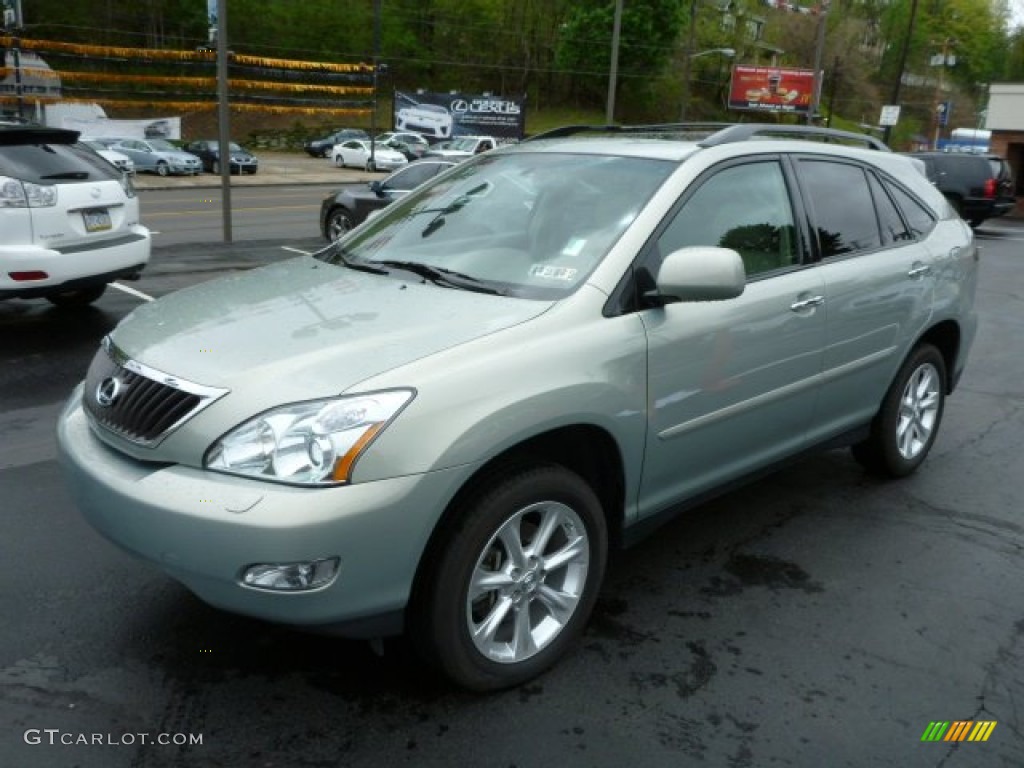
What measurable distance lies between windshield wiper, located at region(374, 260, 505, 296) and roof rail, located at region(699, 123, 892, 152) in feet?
3.68

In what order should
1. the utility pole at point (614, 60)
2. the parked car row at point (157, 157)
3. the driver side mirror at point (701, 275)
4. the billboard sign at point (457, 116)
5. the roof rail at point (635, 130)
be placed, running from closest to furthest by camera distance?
the driver side mirror at point (701, 275)
the roof rail at point (635, 130)
the utility pole at point (614, 60)
the parked car row at point (157, 157)
the billboard sign at point (457, 116)

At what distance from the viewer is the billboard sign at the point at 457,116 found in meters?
50.9

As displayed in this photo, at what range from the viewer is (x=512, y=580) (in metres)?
2.88

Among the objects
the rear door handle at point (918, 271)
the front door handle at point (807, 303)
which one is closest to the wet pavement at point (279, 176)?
the rear door handle at point (918, 271)

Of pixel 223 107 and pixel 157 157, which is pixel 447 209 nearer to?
pixel 223 107

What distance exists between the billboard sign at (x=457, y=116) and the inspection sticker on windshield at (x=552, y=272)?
1924 inches

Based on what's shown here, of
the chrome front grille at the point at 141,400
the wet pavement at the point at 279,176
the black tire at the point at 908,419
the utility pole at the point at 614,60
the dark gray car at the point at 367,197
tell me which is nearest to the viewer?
the chrome front grille at the point at 141,400

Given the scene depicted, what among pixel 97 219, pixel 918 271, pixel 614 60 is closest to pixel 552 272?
pixel 918 271

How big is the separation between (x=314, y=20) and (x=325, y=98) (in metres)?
22.8

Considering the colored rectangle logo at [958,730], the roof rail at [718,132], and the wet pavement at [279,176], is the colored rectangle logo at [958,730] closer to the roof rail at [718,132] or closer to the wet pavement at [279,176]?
the roof rail at [718,132]

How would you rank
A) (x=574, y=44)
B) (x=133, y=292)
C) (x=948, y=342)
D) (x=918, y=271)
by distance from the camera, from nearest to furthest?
(x=918, y=271) → (x=948, y=342) → (x=133, y=292) → (x=574, y=44)

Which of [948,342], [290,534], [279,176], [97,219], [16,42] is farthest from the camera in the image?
[16,42]

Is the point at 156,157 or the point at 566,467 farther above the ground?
the point at 566,467

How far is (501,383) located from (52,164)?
5.65 m
